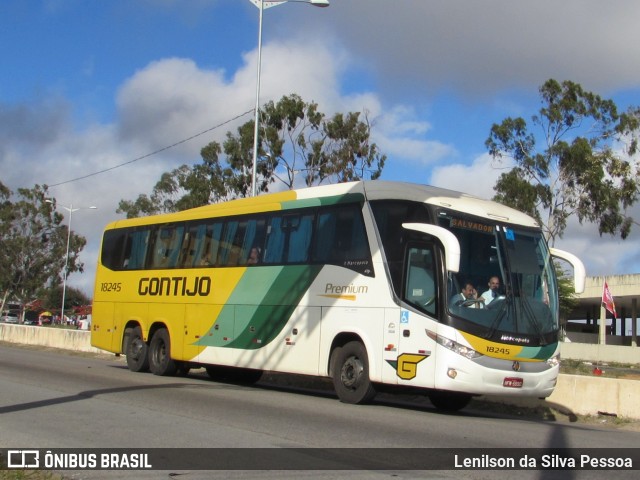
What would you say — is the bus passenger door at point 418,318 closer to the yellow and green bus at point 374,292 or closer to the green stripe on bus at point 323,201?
the yellow and green bus at point 374,292

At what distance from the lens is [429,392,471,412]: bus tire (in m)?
13.5

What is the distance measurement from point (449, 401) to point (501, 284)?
9.03 feet

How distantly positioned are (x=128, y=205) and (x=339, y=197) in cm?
5184

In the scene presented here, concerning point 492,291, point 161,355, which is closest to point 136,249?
point 161,355

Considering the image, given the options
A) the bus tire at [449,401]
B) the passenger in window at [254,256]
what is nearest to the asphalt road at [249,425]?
the bus tire at [449,401]

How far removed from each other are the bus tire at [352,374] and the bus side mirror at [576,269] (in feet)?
12.2

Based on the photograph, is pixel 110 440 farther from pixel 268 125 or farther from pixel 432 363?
pixel 268 125

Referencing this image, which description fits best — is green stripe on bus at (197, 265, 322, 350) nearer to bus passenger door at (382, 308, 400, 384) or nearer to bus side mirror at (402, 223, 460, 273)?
bus passenger door at (382, 308, 400, 384)

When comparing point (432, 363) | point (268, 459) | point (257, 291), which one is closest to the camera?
point (268, 459)

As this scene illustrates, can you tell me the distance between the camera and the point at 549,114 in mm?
43562

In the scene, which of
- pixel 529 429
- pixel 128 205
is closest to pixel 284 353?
pixel 529 429

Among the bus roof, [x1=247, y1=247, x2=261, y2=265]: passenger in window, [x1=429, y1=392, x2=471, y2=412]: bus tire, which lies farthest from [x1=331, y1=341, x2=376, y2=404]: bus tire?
[x1=247, y1=247, x2=261, y2=265]: passenger in window

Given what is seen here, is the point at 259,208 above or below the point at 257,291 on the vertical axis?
above

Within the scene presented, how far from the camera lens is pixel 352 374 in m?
13.2
